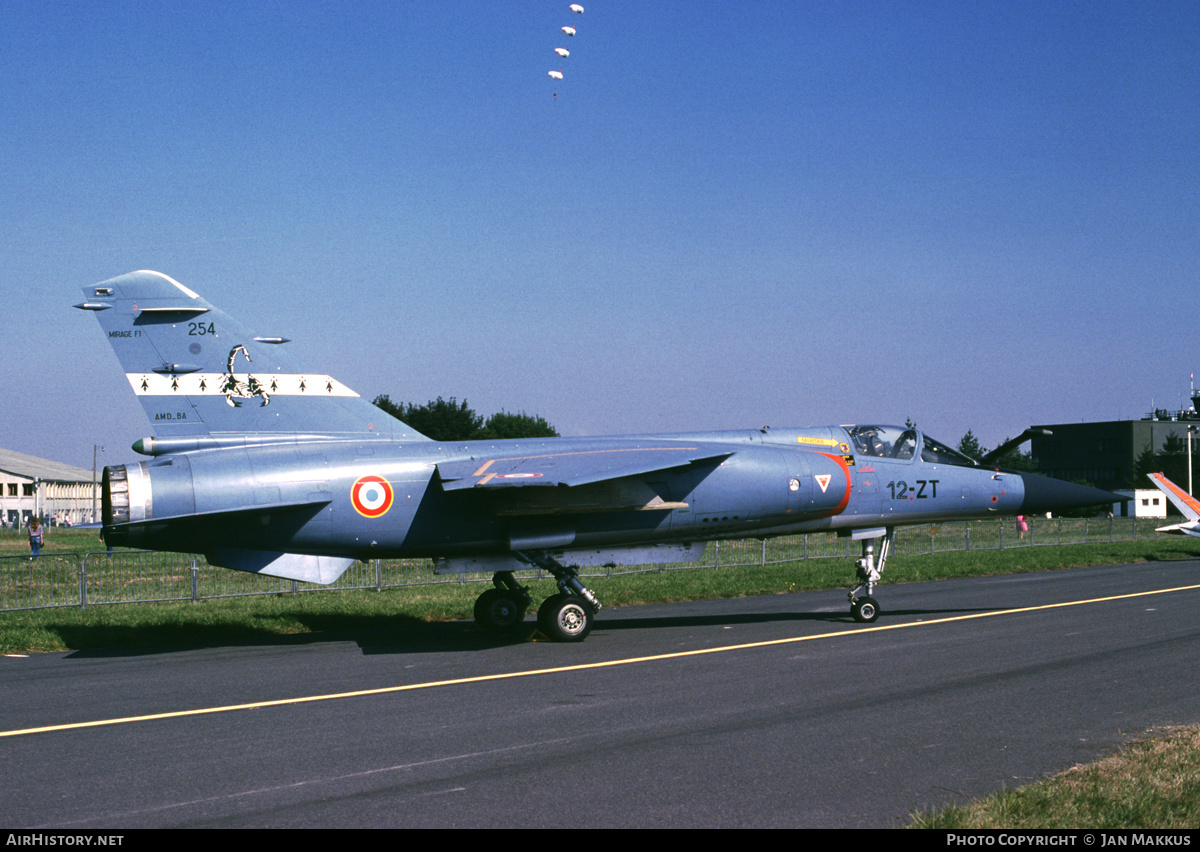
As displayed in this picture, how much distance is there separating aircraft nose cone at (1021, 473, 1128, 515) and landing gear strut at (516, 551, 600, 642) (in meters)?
8.04

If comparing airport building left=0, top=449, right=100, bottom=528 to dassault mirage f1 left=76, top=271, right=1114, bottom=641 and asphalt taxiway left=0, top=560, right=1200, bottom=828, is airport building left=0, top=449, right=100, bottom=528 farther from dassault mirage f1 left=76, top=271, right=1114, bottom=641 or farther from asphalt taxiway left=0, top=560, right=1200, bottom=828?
asphalt taxiway left=0, top=560, right=1200, bottom=828

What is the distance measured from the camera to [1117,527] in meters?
44.5

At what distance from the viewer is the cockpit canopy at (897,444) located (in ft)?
55.0

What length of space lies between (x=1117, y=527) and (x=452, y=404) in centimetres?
4689

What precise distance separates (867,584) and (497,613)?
584 cm

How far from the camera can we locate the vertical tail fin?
44.2 feet

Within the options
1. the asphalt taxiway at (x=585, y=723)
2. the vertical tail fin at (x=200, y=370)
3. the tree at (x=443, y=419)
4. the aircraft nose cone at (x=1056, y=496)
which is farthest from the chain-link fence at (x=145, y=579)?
the tree at (x=443, y=419)

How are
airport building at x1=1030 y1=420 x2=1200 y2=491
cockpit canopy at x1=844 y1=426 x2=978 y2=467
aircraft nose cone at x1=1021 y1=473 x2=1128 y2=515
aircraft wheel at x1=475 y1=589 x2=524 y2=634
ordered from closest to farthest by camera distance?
aircraft wheel at x1=475 y1=589 x2=524 y2=634 < cockpit canopy at x1=844 y1=426 x2=978 y2=467 < aircraft nose cone at x1=1021 y1=473 x2=1128 y2=515 < airport building at x1=1030 y1=420 x2=1200 y2=491

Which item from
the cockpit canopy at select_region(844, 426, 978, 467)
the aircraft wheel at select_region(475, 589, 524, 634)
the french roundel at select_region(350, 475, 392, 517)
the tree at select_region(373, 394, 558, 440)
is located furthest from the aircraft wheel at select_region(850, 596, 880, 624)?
the tree at select_region(373, 394, 558, 440)

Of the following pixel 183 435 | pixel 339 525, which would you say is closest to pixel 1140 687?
pixel 339 525

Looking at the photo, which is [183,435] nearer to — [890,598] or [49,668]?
[49,668]

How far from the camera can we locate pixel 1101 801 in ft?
19.7

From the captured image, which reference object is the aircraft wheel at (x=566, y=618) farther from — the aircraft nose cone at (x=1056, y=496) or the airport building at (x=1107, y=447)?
the airport building at (x=1107, y=447)

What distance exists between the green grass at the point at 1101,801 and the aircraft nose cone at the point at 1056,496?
1085 cm
